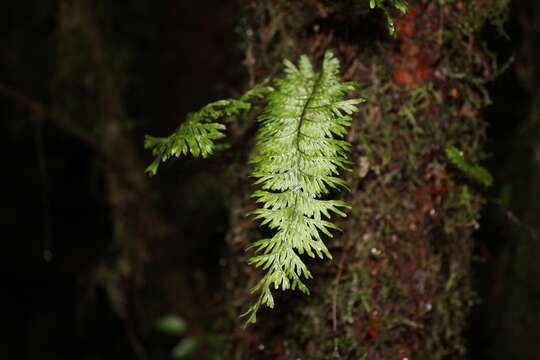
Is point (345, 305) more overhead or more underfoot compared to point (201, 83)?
more underfoot

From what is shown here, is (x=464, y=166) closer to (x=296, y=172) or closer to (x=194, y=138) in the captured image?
(x=296, y=172)

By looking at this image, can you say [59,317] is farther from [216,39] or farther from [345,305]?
[345,305]

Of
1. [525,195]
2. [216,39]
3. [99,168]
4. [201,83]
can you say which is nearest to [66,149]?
[99,168]

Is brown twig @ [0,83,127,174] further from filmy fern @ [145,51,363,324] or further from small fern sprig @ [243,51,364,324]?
small fern sprig @ [243,51,364,324]

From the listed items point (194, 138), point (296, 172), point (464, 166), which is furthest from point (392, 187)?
point (194, 138)

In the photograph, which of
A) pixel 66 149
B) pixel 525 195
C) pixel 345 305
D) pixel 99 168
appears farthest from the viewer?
pixel 66 149

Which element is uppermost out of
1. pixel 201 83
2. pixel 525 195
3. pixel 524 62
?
pixel 201 83

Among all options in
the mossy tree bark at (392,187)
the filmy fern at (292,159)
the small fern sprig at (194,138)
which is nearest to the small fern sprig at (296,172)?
the filmy fern at (292,159)

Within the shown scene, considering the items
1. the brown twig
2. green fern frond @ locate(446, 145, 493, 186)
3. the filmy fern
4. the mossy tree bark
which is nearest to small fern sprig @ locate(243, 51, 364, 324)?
the filmy fern
